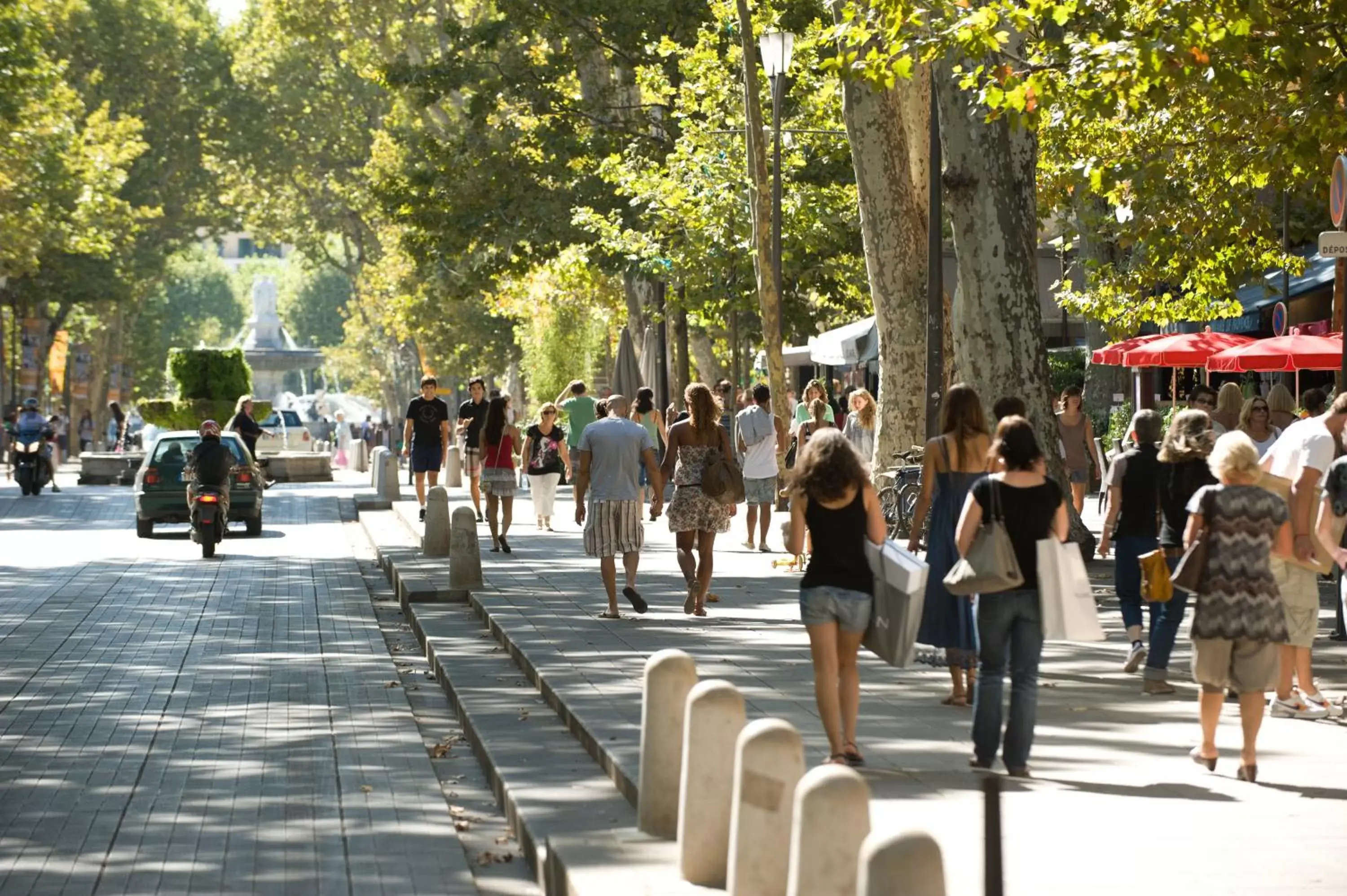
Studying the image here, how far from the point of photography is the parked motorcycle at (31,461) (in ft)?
133

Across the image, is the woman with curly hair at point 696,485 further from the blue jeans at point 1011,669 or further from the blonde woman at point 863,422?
the blonde woman at point 863,422

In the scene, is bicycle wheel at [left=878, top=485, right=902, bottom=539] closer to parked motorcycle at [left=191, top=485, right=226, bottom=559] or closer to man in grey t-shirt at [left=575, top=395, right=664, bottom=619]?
man in grey t-shirt at [left=575, top=395, right=664, bottom=619]

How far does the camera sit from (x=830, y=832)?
5133 millimetres

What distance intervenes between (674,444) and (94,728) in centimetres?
574

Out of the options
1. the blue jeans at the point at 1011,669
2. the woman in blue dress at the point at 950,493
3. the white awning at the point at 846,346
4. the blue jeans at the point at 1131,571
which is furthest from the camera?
the white awning at the point at 846,346

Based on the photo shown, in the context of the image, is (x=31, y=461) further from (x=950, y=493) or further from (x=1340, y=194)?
(x=950, y=493)

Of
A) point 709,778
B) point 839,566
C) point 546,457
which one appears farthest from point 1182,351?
point 709,778

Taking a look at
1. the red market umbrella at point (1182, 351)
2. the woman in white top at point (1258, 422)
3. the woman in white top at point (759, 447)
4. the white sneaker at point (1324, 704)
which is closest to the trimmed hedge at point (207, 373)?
the red market umbrella at point (1182, 351)

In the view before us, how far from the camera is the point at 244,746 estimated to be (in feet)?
35.6

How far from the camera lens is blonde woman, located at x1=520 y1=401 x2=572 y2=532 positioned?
26453mm

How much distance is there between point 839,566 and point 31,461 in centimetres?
3366

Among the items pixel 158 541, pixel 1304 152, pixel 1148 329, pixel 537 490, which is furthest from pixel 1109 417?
pixel 1304 152

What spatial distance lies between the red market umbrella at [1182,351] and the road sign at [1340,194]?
1424cm

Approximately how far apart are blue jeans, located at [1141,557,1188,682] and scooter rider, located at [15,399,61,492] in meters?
31.6
